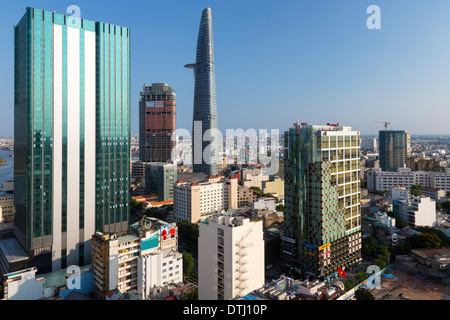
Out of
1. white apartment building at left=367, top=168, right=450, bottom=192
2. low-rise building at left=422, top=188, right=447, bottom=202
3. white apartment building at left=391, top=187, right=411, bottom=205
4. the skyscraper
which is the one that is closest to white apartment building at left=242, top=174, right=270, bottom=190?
the skyscraper

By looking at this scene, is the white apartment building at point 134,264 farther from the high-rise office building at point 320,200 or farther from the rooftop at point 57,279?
the high-rise office building at point 320,200

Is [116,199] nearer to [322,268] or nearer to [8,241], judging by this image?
[8,241]

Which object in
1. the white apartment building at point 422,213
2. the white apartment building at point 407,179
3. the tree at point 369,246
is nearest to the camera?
the tree at point 369,246

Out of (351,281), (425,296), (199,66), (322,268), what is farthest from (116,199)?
(199,66)

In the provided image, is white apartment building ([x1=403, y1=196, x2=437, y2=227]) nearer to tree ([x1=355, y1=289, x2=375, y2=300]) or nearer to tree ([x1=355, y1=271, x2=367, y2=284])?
tree ([x1=355, y1=271, x2=367, y2=284])

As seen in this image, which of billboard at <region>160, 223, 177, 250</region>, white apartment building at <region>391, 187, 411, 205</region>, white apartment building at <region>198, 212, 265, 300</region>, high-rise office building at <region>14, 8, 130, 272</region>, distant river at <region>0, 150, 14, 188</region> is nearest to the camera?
white apartment building at <region>198, 212, 265, 300</region>

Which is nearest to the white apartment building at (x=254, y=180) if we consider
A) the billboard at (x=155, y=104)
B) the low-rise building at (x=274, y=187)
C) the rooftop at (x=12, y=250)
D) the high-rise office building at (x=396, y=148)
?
the low-rise building at (x=274, y=187)
